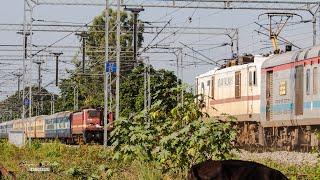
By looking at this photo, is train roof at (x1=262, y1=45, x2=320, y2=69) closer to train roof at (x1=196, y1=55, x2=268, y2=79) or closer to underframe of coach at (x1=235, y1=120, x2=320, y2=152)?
train roof at (x1=196, y1=55, x2=268, y2=79)

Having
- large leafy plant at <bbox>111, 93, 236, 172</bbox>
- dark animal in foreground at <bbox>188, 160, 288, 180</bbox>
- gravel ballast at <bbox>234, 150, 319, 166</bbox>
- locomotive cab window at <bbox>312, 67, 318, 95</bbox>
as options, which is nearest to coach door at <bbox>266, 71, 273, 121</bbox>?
locomotive cab window at <bbox>312, 67, 318, 95</bbox>

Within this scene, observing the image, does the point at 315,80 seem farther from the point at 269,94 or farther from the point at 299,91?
the point at 269,94

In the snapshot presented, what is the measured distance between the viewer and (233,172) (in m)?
4.91

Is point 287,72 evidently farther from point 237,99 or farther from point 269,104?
point 237,99

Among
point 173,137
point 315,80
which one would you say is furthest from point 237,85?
point 173,137

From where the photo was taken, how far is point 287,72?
26031mm

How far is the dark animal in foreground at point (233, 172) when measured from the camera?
4.88 meters

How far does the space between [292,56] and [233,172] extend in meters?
21.4

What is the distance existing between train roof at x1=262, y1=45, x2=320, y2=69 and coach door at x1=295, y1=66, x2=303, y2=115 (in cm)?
44

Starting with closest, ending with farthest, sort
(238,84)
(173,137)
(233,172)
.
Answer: (233,172), (173,137), (238,84)

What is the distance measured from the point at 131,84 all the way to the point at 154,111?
46.1 metres

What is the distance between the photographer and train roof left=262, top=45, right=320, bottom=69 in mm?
24141

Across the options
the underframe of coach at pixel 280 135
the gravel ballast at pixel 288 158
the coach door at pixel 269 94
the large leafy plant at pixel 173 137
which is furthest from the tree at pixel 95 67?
the large leafy plant at pixel 173 137

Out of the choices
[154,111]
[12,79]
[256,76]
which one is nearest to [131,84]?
[12,79]
